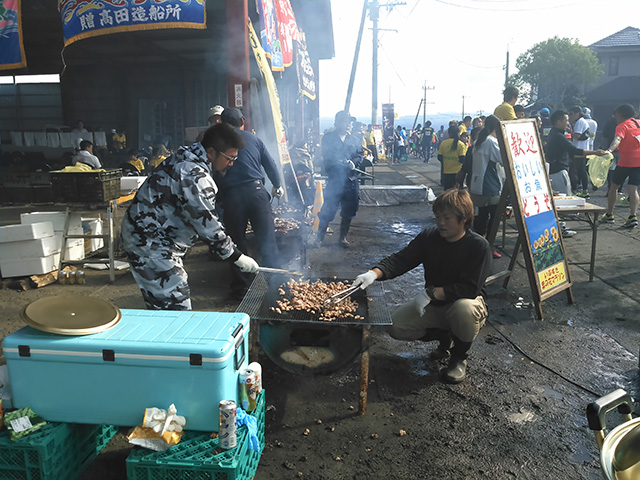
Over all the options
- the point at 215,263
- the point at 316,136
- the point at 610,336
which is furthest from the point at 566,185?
the point at 316,136

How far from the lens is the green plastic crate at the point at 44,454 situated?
2.54 metres

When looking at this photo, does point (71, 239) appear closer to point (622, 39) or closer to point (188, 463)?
point (188, 463)

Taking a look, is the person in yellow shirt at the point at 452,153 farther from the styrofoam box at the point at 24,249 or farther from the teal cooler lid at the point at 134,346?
the teal cooler lid at the point at 134,346

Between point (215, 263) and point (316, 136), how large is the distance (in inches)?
627

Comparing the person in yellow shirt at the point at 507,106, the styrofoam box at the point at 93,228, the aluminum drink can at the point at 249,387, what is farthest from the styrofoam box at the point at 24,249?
the person in yellow shirt at the point at 507,106

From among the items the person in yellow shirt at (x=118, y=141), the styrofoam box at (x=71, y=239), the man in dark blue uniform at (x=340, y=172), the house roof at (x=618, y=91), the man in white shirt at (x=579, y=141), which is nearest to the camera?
the styrofoam box at (x=71, y=239)

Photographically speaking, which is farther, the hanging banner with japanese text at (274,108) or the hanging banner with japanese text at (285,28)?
the hanging banner with japanese text at (285,28)

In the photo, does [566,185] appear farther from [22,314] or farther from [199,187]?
[22,314]

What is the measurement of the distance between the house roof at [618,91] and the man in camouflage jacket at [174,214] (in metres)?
43.2

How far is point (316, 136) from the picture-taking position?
74.2ft

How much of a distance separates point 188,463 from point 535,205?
4.80m

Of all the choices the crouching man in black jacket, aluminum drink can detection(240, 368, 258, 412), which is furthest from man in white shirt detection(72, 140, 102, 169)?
aluminum drink can detection(240, 368, 258, 412)

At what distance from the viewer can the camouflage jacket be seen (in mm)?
3408

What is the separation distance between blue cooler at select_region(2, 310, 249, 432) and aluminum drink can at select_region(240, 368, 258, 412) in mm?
125
